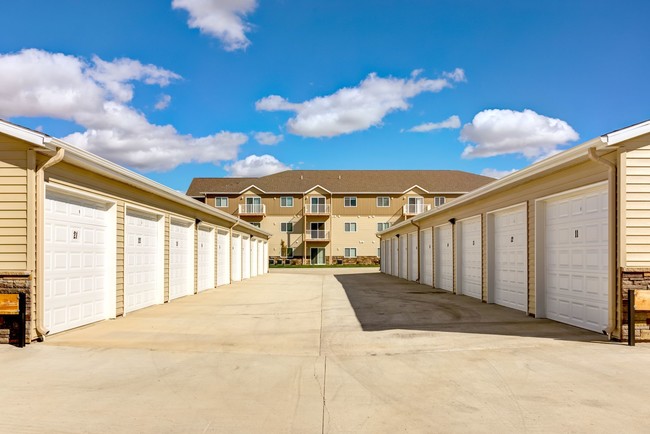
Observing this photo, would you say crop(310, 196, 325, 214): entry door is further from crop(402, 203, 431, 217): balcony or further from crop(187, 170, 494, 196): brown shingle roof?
crop(402, 203, 431, 217): balcony

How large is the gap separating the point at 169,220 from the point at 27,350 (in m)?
8.52

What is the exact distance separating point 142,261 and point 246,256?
57.9ft

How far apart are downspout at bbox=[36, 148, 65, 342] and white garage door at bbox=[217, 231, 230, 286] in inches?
591

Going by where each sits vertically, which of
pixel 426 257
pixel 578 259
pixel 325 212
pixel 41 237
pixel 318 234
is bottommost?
pixel 426 257

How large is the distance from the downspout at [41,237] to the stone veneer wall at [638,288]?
33.7 ft

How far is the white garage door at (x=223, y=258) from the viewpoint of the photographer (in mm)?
24500

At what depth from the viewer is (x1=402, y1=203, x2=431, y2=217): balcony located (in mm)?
56062

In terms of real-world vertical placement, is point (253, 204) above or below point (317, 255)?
above

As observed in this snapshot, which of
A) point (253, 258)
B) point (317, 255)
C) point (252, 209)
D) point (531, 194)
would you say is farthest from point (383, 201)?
point (531, 194)

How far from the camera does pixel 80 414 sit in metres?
5.46

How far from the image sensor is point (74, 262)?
10703 millimetres

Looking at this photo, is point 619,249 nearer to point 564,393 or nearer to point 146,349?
point 564,393

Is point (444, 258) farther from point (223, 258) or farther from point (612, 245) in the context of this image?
point (612, 245)

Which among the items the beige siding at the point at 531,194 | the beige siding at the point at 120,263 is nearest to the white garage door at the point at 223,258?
the beige siding at the point at 120,263
